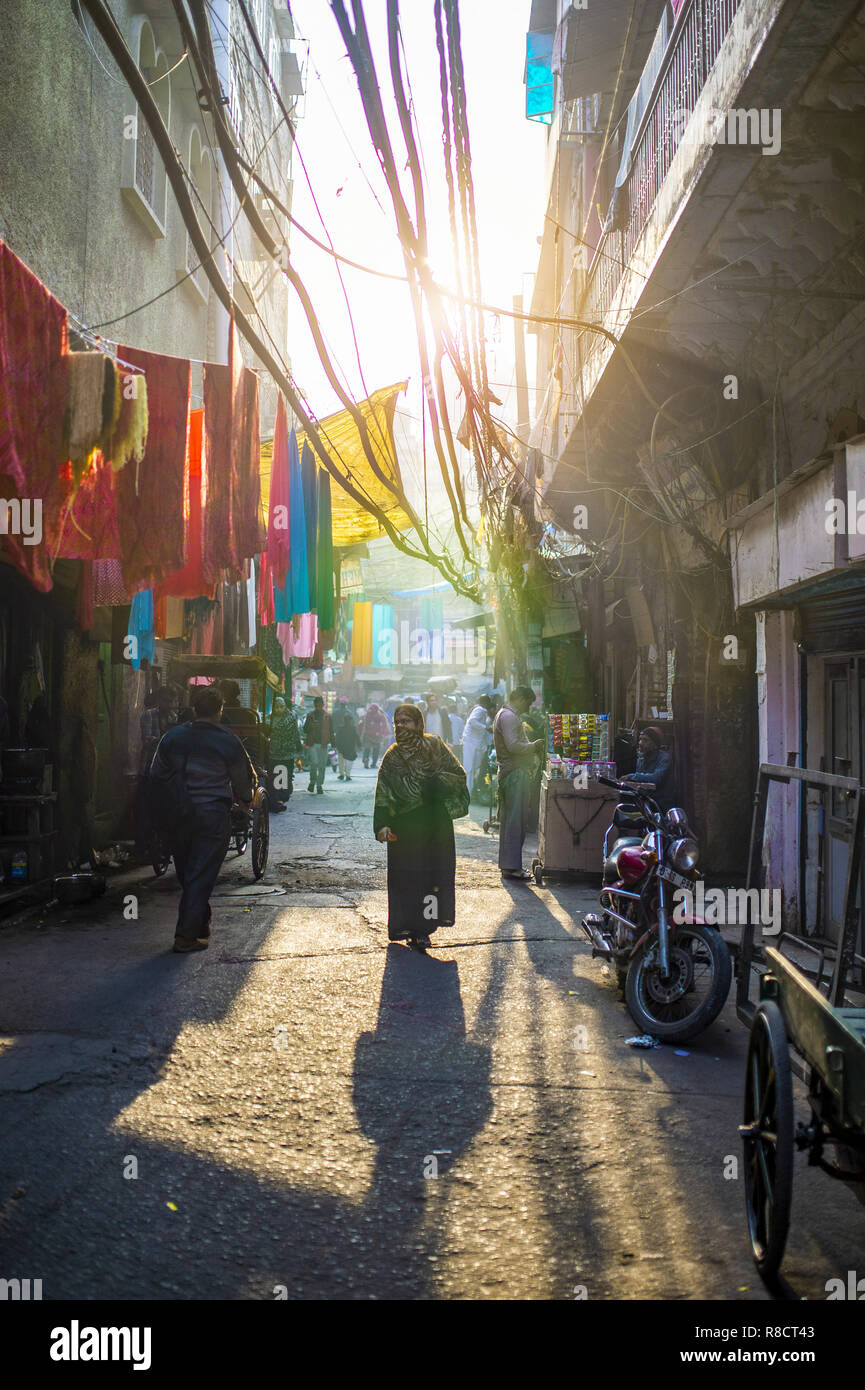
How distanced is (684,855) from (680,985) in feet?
2.31

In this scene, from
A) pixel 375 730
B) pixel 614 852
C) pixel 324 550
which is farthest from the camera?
pixel 375 730

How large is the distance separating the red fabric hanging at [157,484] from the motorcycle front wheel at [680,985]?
4123 mm

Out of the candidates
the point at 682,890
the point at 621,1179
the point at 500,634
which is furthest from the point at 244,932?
the point at 500,634

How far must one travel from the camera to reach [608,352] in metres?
9.46

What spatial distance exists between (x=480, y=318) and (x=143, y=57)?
7.07m

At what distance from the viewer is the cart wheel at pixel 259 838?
1043 centimetres

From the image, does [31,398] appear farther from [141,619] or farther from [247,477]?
[141,619]

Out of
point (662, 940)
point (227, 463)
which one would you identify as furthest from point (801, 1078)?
point (227, 463)

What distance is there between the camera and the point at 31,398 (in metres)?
5.65

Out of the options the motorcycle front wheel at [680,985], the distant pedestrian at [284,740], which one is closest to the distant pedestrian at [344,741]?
the distant pedestrian at [284,740]

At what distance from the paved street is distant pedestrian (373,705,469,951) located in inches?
16.6

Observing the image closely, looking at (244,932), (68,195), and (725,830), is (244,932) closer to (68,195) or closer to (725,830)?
(725,830)
